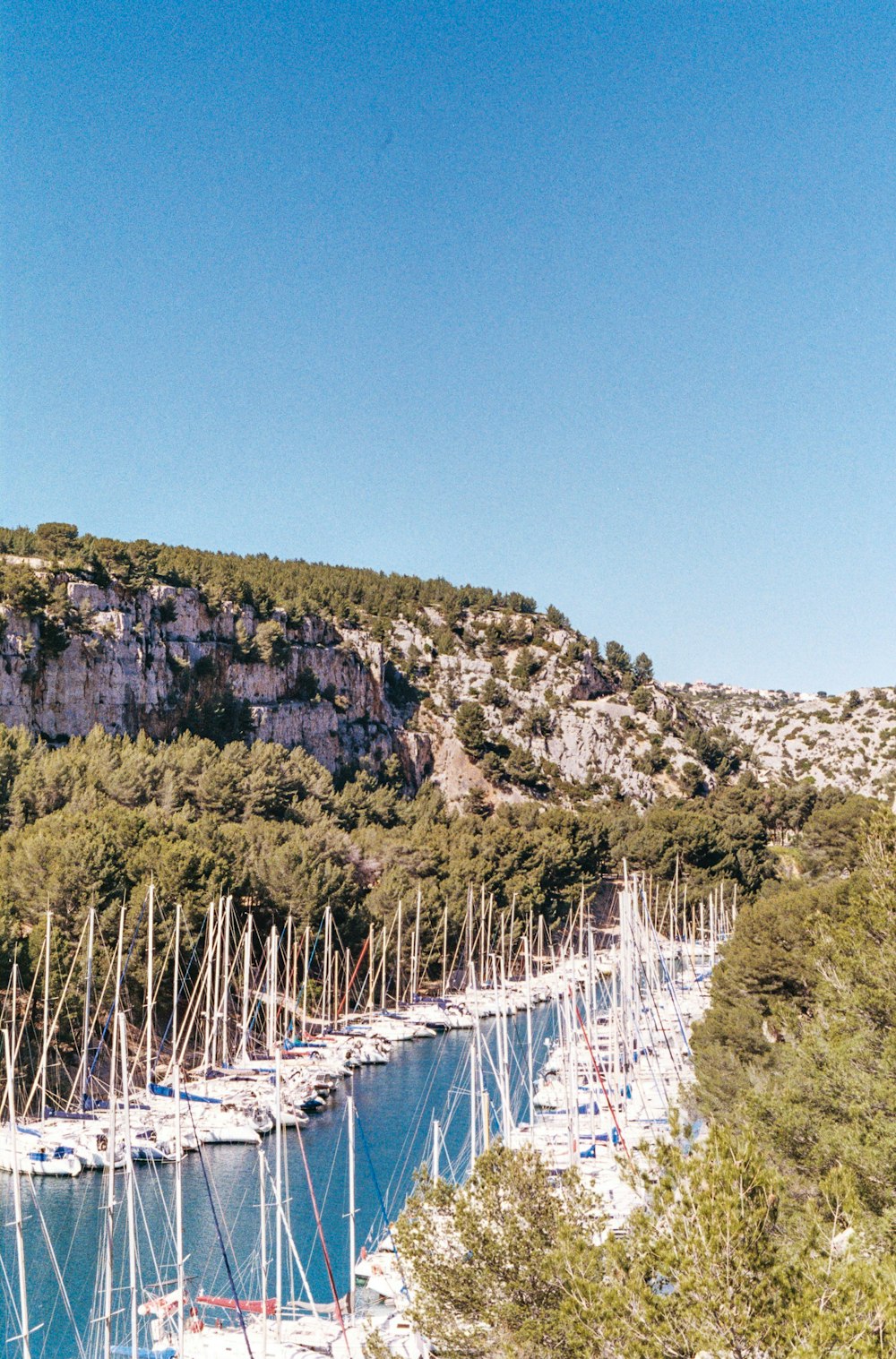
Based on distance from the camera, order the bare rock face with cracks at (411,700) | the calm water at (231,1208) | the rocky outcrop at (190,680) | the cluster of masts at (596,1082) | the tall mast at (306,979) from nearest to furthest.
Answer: the calm water at (231,1208)
the cluster of masts at (596,1082)
the tall mast at (306,979)
the rocky outcrop at (190,680)
the bare rock face with cracks at (411,700)

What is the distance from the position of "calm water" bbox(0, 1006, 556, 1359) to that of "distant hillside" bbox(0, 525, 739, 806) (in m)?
42.8

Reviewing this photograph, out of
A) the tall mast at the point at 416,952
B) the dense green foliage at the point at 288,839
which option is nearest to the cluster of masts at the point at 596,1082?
the tall mast at the point at 416,952

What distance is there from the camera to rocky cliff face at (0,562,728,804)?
7631cm

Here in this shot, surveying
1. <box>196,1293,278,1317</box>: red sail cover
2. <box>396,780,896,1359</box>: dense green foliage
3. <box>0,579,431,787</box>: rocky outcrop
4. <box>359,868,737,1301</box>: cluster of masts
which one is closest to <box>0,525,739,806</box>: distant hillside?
<box>0,579,431,787</box>: rocky outcrop

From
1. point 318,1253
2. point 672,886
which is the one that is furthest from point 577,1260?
point 672,886

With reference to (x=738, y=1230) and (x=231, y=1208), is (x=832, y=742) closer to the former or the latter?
(x=231, y=1208)

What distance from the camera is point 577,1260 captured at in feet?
41.8

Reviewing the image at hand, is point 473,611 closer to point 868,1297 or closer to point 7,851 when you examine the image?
point 7,851

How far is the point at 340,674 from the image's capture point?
10394 centimetres

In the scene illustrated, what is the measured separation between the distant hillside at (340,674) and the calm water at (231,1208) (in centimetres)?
4278

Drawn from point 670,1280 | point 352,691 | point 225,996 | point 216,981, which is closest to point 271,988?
point 225,996

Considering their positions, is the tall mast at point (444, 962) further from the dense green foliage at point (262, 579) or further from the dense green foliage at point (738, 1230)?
the dense green foliage at point (262, 579)

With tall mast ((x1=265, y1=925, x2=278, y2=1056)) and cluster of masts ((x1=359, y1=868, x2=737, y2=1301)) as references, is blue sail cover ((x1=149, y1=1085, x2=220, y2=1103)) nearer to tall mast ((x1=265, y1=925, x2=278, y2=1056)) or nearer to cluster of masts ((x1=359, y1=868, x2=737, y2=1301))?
tall mast ((x1=265, y1=925, x2=278, y2=1056))

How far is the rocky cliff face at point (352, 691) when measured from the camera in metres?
76.3
